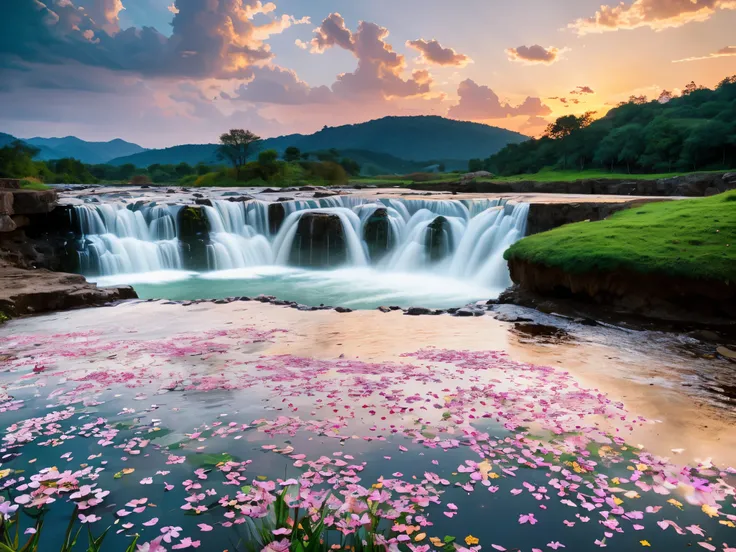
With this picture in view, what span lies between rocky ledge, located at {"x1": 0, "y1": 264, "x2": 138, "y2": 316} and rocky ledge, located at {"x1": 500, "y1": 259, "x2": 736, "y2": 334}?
13427 millimetres

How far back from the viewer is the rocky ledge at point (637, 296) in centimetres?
1173

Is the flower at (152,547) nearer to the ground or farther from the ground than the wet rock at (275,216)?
nearer to the ground

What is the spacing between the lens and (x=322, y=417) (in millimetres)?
7125

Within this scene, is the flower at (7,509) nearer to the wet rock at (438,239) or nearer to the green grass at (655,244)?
the green grass at (655,244)

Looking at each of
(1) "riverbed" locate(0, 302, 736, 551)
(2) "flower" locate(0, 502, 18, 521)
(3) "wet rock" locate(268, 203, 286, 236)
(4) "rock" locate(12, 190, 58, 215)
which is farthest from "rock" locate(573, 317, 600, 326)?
(4) "rock" locate(12, 190, 58, 215)

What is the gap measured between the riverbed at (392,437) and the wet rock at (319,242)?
54.8 feet

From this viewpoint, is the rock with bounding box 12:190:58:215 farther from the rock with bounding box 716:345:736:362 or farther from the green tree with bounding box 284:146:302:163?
the green tree with bounding box 284:146:302:163

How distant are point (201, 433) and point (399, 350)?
525 centimetres

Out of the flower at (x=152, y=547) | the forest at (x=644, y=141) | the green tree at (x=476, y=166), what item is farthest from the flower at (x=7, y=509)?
the green tree at (x=476, y=166)

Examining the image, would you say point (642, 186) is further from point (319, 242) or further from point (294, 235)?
point (294, 235)

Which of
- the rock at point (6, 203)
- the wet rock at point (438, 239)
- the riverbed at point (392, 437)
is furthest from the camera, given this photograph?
the wet rock at point (438, 239)

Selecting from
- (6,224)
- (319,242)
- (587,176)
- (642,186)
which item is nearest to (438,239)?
(319,242)

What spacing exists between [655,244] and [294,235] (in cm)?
1948

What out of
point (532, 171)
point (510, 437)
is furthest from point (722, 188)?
point (532, 171)
